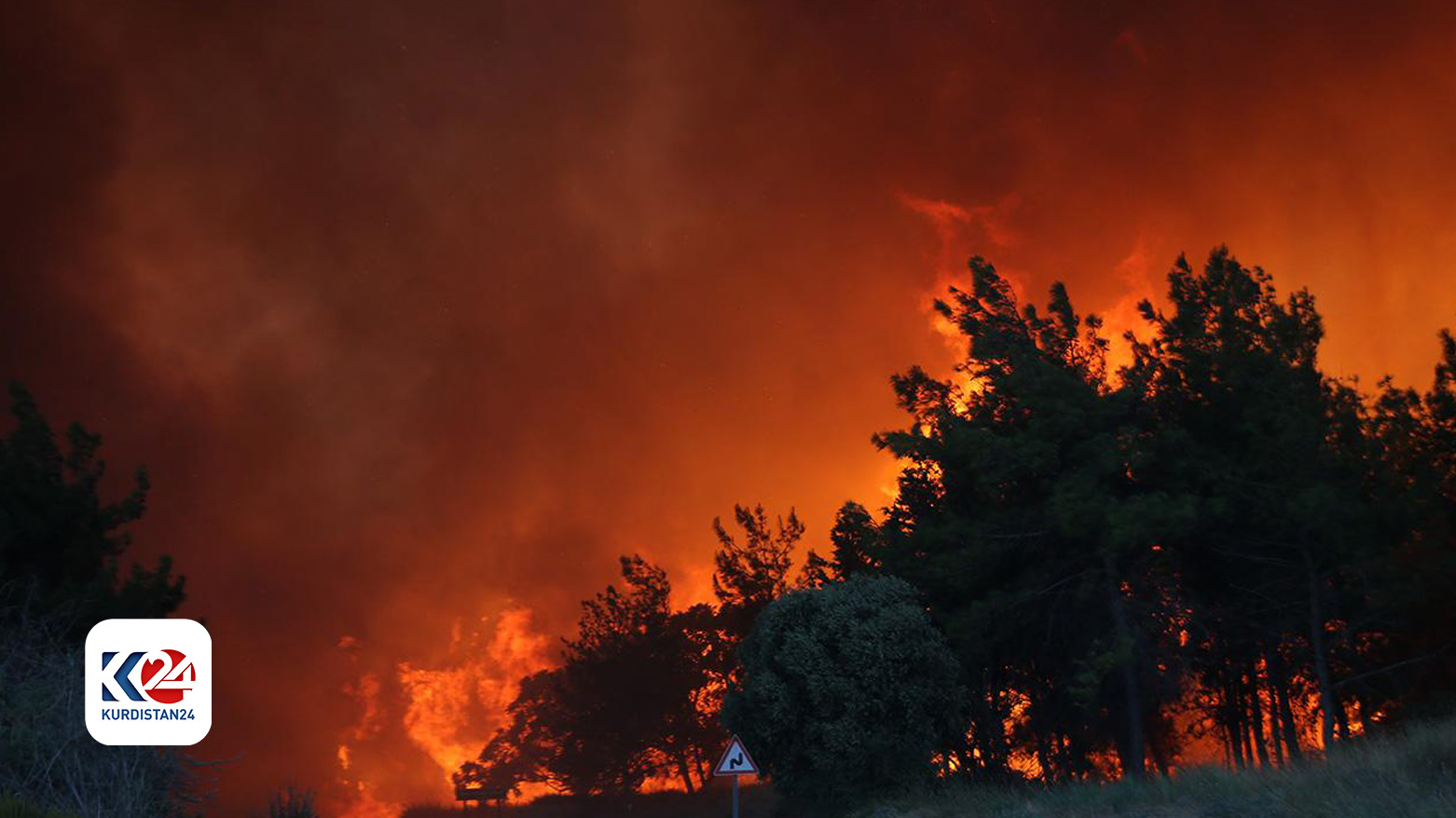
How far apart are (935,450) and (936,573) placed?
4.90 m

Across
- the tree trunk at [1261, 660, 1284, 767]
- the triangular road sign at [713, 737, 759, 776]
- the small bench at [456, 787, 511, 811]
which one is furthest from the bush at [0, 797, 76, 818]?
the small bench at [456, 787, 511, 811]

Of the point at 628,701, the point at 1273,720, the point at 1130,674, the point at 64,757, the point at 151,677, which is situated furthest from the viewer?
the point at 628,701

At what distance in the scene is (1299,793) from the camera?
1847cm

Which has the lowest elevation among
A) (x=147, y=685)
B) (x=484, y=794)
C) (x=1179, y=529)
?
(x=484, y=794)

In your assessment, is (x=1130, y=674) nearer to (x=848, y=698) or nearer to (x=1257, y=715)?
(x=848, y=698)

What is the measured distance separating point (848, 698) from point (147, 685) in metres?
25.0

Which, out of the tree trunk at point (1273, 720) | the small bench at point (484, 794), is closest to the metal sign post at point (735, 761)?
the tree trunk at point (1273, 720)

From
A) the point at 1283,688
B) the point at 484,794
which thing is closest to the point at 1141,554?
the point at 1283,688

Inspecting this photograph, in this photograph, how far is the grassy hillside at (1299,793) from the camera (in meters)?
16.6

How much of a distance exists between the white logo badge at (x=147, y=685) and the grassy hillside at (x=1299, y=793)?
1561 centimetres

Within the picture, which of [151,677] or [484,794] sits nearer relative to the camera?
[151,677]

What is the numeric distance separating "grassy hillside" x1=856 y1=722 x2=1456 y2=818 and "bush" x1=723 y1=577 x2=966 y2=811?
7.22 metres

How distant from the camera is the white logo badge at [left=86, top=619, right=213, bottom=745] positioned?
1258 cm

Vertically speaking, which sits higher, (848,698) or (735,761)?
(848,698)
